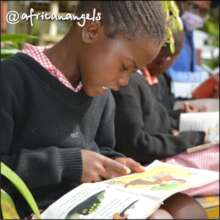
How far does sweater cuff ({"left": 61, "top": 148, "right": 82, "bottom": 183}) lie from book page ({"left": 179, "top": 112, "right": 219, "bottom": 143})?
0.61 meters

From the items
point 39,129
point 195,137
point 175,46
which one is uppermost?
point 175,46

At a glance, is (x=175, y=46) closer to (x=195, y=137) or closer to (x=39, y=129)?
(x=195, y=137)

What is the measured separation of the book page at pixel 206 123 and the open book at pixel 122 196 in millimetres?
525

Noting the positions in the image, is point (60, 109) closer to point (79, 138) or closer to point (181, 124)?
point (79, 138)

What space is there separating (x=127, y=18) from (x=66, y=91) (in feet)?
0.57

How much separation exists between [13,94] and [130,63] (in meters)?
0.21

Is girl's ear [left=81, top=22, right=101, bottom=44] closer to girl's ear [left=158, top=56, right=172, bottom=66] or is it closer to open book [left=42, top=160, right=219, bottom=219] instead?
open book [left=42, top=160, right=219, bottom=219]

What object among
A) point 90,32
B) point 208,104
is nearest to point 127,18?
point 90,32

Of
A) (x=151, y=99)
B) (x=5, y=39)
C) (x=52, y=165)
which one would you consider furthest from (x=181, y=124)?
(x=52, y=165)

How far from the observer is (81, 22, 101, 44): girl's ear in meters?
0.89

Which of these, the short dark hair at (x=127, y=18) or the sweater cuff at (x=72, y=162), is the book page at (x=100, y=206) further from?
the short dark hair at (x=127, y=18)

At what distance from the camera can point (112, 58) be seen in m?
0.92

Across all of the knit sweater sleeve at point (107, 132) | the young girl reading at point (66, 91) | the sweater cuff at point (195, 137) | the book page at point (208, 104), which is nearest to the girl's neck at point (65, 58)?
the young girl reading at point (66, 91)

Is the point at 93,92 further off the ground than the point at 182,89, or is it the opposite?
the point at 93,92
